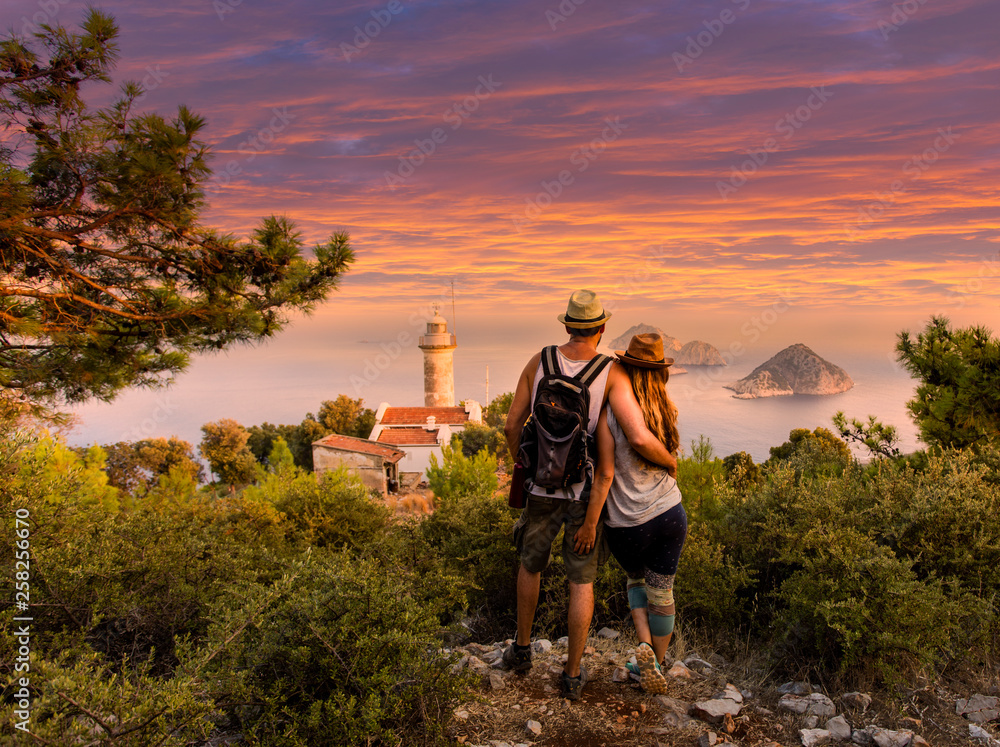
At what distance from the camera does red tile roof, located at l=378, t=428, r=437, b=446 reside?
39625mm

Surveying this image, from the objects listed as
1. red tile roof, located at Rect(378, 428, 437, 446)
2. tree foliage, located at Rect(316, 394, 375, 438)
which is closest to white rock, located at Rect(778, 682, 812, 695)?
red tile roof, located at Rect(378, 428, 437, 446)

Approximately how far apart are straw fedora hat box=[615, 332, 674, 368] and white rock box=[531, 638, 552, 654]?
2028 mm

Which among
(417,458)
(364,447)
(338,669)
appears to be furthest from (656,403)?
(417,458)

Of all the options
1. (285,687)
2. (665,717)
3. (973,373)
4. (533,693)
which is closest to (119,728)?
(285,687)

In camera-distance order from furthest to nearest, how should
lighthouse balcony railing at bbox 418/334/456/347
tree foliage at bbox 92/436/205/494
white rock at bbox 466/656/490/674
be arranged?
lighthouse balcony railing at bbox 418/334/456/347 < tree foliage at bbox 92/436/205/494 < white rock at bbox 466/656/490/674

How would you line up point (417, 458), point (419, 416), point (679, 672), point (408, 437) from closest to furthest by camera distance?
point (679, 672)
point (417, 458)
point (408, 437)
point (419, 416)

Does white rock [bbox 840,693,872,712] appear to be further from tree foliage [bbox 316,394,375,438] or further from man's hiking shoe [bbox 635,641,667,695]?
tree foliage [bbox 316,394,375,438]

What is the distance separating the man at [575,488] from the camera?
10.9ft

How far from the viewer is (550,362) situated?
3.39 metres

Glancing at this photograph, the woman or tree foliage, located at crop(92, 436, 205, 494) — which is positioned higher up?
the woman

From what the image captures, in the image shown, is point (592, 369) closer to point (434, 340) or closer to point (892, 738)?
point (892, 738)

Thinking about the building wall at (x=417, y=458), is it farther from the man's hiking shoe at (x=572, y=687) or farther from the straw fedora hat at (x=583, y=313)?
the straw fedora hat at (x=583, y=313)

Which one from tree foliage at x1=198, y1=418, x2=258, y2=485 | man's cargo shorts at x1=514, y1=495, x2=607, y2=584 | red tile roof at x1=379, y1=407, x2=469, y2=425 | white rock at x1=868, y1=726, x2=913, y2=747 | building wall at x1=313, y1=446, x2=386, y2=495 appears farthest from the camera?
red tile roof at x1=379, y1=407, x2=469, y2=425

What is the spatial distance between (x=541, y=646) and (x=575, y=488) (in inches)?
56.1
